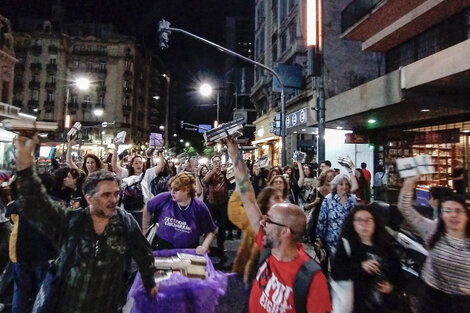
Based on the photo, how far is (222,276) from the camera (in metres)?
3.35

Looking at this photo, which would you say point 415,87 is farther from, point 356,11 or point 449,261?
point 356,11

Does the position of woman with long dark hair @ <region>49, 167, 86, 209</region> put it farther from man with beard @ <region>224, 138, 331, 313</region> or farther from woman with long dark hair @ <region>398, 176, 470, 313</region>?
woman with long dark hair @ <region>398, 176, 470, 313</region>

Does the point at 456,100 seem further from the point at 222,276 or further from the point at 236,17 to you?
the point at 236,17

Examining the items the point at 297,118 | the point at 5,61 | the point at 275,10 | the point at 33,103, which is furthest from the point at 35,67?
the point at 297,118

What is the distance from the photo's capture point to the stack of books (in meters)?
3.16

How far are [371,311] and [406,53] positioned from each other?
52.7ft

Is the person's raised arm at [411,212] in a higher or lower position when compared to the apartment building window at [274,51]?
lower

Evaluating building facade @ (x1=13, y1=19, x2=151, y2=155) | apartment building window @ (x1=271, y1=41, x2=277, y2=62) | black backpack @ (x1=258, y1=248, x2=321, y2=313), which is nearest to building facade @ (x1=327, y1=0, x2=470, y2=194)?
black backpack @ (x1=258, y1=248, x2=321, y2=313)

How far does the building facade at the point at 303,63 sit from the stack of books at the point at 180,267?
45.4ft

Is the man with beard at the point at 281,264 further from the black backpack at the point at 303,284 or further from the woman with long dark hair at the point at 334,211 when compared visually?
the woman with long dark hair at the point at 334,211

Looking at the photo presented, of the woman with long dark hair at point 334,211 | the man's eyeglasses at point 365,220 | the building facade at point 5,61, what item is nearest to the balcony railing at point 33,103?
the building facade at point 5,61

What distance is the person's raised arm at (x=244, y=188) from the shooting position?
10.4ft

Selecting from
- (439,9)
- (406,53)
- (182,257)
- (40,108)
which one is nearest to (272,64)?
(406,53)

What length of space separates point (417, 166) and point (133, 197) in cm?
481
